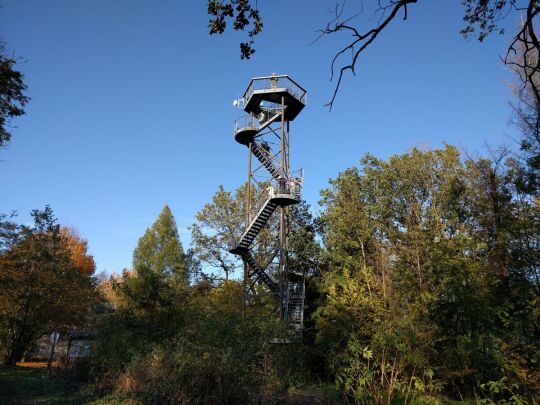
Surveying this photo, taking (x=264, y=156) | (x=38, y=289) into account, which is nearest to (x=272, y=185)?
(x=264, y=156)

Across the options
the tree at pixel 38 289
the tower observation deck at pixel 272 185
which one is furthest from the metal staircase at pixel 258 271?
the tree at pixel 38 289

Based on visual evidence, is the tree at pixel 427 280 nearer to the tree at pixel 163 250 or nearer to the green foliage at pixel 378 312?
the green foliage at pixel 378 312

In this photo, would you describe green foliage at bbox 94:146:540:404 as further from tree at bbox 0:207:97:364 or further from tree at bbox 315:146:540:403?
tree at bbox 0:207:97:364

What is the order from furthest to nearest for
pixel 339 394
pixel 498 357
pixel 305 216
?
pixel 305 216 < pixel 339 394 < pixel 498 357

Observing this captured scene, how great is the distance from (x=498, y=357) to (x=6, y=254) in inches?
1113

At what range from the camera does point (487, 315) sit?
7941mm

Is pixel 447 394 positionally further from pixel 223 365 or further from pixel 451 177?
pixel 451 177

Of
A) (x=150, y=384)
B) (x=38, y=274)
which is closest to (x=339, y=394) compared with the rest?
(x=150, y=384)

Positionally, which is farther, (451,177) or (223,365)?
(451,177)

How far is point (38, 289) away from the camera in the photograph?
86.0 ft

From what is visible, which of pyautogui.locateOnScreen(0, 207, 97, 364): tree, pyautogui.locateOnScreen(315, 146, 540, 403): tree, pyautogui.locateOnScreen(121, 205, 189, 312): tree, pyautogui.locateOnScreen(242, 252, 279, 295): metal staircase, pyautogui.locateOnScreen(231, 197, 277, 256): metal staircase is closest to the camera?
pyautogui.locateOnScreen(315, 146, 540, 403): tree

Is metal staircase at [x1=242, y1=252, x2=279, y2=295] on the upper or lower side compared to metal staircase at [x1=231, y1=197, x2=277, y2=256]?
lower

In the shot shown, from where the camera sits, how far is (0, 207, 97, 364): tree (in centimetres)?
2588

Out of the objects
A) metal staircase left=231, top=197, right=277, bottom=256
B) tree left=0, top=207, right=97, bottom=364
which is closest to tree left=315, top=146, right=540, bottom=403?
metal staircase left=231, top=197, right=277, bottom=256
